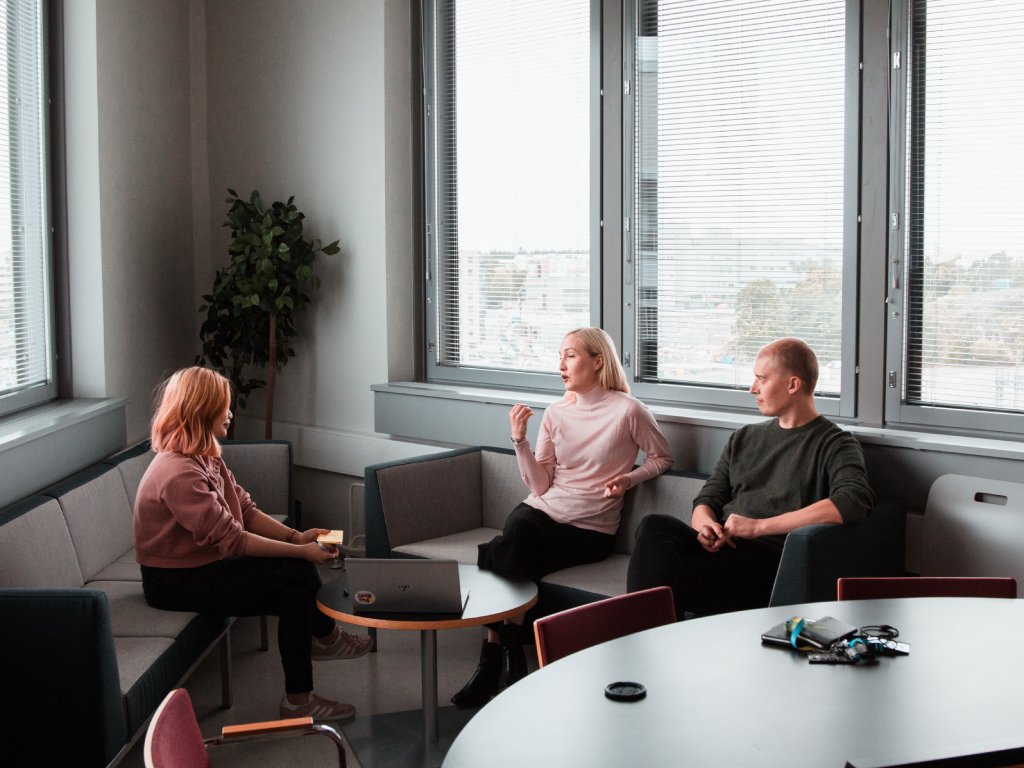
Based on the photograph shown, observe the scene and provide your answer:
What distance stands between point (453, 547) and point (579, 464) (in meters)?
0.65

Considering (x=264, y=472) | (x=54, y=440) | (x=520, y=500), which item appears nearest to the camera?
(x=54, y=440)

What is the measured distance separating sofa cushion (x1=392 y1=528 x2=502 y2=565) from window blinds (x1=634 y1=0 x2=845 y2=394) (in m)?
1.09

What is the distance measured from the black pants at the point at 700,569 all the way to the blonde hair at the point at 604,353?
79 cm

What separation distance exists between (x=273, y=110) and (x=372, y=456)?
6.45 feet

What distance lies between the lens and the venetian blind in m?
3.78

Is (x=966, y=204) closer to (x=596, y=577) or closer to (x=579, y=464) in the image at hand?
(x=579, y=464)

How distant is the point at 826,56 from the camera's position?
4.19m

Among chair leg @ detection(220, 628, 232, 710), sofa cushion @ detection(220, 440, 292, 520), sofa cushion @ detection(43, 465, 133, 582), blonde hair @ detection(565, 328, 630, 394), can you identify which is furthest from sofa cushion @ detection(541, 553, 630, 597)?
sofa cushion @ detection(43, 465, 133, 582)

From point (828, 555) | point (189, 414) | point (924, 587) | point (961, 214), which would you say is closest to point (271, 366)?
point (189, 414)

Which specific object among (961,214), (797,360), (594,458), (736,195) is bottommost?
(594,458)

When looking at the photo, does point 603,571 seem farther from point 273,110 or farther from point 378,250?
point 273,110

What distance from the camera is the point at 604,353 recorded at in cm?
438

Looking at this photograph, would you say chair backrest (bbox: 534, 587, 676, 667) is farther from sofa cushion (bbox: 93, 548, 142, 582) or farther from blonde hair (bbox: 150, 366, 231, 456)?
sofa cushion (bbox: 93, 548, 142, 582)

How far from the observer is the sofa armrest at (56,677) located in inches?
112
